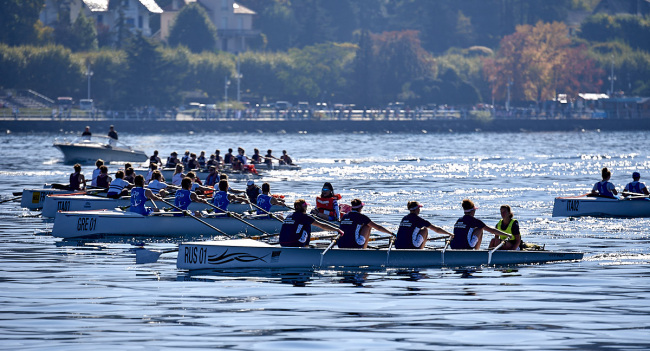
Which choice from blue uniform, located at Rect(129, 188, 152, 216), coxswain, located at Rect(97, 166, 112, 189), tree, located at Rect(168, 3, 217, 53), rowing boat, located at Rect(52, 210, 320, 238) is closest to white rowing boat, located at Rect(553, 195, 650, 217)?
Result: rowing boat, located at Rect(52, 210, 320, 238)

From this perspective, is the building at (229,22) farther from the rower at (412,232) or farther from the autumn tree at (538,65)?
the rower at (412,232)

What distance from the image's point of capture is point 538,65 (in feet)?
522

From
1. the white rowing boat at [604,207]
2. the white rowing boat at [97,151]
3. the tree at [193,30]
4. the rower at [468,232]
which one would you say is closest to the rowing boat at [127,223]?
the rower at [468,232]

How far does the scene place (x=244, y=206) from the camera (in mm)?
38312

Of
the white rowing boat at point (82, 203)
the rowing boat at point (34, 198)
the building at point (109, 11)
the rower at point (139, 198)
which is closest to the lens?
the rower at point (139, 198)

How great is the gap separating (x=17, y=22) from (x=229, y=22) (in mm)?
38100

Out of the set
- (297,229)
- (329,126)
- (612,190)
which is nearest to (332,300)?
(297,229)

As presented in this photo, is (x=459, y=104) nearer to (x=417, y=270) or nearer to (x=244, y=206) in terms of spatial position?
(x=244, y=206)

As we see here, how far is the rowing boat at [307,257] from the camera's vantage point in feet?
82.8

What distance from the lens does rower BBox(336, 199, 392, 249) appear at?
25.7m

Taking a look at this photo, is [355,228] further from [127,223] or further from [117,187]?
[117,187]

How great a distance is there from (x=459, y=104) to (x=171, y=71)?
42.2 m

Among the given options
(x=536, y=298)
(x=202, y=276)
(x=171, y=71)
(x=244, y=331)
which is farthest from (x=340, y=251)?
(x=171, y=71)

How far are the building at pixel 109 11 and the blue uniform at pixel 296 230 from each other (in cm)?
14045
